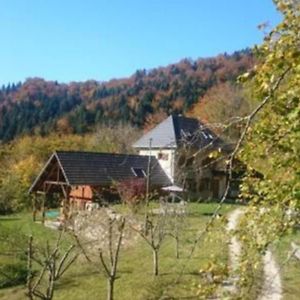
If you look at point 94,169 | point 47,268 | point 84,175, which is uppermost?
point 94,169

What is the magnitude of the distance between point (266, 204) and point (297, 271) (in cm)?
1052

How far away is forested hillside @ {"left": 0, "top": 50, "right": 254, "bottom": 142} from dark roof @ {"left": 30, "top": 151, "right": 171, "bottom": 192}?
27164 mm

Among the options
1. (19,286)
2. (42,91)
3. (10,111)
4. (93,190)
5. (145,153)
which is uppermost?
(42,91)

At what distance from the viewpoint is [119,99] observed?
236ft

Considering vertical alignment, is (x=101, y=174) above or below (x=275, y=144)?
below

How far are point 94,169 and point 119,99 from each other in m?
43.5

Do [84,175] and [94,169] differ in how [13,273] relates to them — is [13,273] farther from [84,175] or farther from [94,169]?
[94,169]

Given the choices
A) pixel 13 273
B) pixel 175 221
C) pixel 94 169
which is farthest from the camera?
pixel 94 169

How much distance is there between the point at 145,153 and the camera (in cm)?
3750

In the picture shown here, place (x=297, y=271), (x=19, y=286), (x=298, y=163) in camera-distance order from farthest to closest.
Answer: (x=19, y=286) < (x=297, y=271) < (x=298, y=163)

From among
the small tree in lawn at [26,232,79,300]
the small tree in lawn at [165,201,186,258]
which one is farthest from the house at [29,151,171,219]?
the small tree in lawn at [26,232,79,300]

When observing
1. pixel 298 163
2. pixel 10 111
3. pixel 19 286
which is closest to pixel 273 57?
pixel 298 163

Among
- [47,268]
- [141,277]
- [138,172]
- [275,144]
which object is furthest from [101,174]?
[275,144]

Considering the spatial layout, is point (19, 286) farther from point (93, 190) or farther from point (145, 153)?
point (145, 153)
